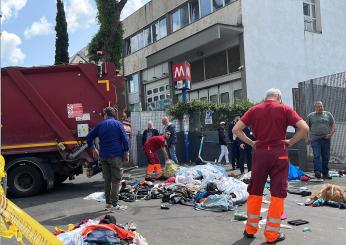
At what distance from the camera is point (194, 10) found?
79.3ft

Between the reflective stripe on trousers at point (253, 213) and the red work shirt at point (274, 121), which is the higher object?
the red work shirt at point (274, 121)

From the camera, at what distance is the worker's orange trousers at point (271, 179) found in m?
5.52

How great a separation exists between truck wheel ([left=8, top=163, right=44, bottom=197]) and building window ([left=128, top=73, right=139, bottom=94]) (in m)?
20.6

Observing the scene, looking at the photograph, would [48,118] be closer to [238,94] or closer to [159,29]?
[238,94]

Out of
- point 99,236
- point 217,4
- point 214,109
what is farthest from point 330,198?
point 217,4

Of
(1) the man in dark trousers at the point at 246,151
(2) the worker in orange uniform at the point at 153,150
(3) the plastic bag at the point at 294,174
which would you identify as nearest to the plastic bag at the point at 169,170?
(2) the worker in orange uniform at the point at 153,150

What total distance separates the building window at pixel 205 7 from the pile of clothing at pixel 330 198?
1648 centimetres

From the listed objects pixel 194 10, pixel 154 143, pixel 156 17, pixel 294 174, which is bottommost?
pixel 294 174

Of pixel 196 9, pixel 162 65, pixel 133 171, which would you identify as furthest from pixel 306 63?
pixel 133 171

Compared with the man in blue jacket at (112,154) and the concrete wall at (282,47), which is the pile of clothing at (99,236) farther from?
the concrete wall at (282,47)

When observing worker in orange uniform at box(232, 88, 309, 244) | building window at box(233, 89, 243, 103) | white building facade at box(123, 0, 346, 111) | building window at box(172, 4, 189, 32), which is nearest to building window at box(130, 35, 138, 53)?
white building facade at box(123, 0, 346, 111)

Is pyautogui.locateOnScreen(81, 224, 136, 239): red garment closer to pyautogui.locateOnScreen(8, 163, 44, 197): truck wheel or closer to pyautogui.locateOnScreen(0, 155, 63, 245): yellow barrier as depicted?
pyautogui.locateOnScreen(0, 155, 63, 245): yellow barrier

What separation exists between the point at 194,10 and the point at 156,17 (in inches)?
163

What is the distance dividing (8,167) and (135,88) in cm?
2109
